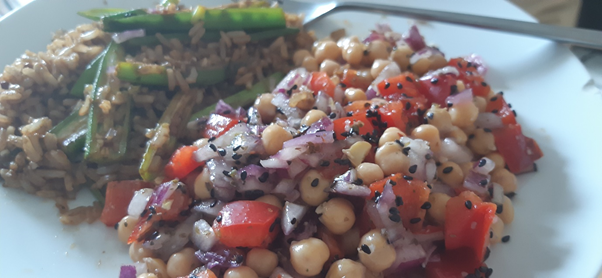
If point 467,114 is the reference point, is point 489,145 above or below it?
below

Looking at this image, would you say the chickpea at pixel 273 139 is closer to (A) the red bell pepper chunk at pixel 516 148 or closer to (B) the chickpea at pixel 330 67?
(B) the chickpea at pixel 330 67

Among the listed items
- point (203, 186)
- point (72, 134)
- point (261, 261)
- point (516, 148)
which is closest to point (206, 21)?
point (72, 134)

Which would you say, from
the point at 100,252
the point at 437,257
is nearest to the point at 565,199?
the point at 437,257

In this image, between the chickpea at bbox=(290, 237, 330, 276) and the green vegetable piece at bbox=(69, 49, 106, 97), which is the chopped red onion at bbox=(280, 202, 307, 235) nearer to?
the chickpea at bbox=(290, 237, 330, 276)

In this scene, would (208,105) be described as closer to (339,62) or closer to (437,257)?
(339,62)

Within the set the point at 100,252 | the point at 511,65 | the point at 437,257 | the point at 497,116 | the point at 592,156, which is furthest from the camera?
the point at 511,65

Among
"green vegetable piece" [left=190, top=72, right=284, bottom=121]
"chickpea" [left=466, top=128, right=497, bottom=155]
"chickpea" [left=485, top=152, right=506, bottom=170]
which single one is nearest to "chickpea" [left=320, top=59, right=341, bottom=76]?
"green vegetable piece" [left=190, top=72, right=284, bottom=121]

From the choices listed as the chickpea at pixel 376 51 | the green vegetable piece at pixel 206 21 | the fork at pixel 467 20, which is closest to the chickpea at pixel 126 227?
the green vegetable piece at pixel 206 21
